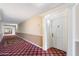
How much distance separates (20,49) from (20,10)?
0.56 m

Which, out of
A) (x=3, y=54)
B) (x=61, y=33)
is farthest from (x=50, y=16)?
(x=3, y=54)

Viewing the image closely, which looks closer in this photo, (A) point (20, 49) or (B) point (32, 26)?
(A) point (20, 49)

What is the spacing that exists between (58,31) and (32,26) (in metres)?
0.40

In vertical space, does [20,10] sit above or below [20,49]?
above

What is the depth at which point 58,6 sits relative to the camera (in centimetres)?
141

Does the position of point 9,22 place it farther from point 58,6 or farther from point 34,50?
point 58,6

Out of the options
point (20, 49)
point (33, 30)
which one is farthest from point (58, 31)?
point (20, 49)

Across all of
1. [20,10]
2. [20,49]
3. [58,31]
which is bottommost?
A: [20,49]

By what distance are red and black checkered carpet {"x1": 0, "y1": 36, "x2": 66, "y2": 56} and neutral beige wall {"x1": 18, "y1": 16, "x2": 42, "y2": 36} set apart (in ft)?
0.54

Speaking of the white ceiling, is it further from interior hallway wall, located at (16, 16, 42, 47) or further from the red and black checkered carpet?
A: the red and black checkered carpet

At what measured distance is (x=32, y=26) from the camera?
5.23 feet

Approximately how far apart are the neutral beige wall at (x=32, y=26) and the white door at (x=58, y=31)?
201mm

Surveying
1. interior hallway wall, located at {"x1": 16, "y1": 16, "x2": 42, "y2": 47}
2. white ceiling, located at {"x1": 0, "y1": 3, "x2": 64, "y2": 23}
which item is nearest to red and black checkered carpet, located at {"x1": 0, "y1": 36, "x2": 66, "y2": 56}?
interior hallway wall, located at {"x1": 16, "y1": 16, "x2": 42, "y2": 47}

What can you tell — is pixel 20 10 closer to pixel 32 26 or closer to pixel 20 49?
pixel 32 26
